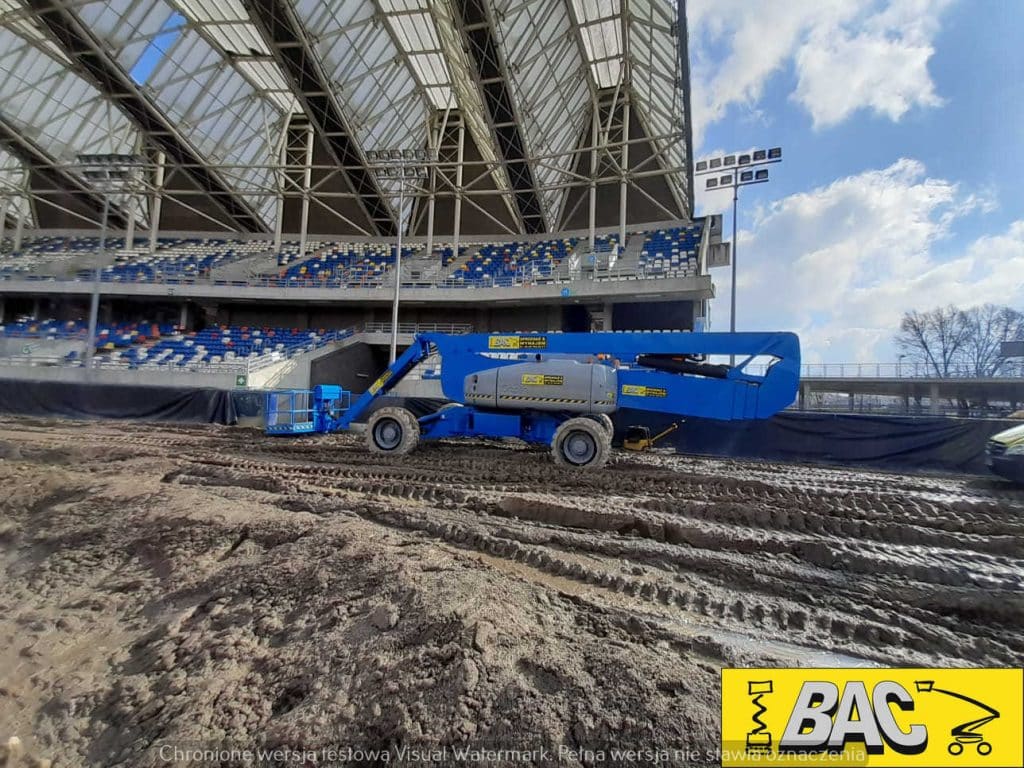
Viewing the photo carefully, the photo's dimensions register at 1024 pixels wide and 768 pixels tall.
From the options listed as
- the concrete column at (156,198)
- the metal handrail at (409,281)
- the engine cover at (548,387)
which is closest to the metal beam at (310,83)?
the metal handrail at (409,281)

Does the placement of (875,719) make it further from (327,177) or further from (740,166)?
(327,177)

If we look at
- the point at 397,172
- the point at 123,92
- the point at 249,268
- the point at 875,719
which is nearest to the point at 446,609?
the point at 875,719

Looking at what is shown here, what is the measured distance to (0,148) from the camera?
29.2 m

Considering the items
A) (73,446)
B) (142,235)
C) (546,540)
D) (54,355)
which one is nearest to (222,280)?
(54,355)

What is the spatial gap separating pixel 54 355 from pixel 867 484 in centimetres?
3398

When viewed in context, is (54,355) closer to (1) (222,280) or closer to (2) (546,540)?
(1) (222,280)

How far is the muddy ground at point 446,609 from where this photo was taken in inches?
84.3

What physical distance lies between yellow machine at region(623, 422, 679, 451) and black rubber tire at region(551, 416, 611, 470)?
2.74 m

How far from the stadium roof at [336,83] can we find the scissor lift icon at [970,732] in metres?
22.3

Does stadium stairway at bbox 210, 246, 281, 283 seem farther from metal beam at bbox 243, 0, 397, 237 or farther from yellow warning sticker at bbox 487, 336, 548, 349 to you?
yellow warning sticker at bbox 487, 336, 548, 349

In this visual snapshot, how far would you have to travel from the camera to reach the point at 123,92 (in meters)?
25.5

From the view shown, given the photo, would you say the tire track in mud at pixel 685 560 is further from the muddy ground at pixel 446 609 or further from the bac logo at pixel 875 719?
the bac logo at pixel 875 719

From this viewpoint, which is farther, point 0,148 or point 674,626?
point 0,148

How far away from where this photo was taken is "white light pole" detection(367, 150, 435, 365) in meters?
20.1
